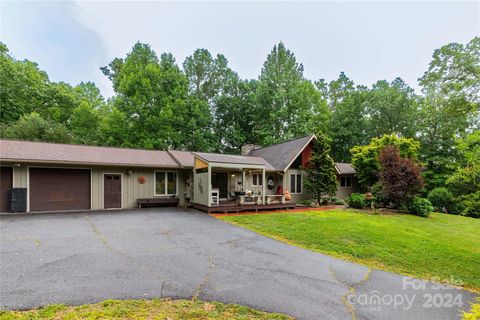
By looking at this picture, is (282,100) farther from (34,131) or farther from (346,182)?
(34,131)

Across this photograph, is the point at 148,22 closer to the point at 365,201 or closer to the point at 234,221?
the point at 234,221

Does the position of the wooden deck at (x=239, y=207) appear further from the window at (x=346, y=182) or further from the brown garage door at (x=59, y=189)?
the window at (x=346, y=182)

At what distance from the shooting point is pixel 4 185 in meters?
10.3

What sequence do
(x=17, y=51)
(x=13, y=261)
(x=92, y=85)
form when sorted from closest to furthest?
(x=13, y=261), (x=17, y=51), (x=92, y=85)

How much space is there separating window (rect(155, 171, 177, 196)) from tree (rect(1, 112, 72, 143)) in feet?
44.6

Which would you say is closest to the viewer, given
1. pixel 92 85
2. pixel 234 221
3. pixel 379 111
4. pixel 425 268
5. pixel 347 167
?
pixel 425 268

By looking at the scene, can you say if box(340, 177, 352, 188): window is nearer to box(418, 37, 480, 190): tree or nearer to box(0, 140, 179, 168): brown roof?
box(418, 37, 480, 190): tree

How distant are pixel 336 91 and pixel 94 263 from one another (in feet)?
117

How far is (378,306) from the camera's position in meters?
3.68

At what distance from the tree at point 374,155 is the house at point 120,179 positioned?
5.71 metres

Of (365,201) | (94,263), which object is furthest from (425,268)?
(365,201)

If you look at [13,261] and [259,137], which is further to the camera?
[259,137]

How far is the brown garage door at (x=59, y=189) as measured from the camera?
1093 cm

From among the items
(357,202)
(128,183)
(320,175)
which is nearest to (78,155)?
(128,183)
